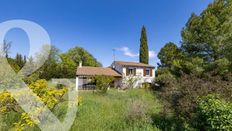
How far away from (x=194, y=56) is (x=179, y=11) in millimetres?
5554

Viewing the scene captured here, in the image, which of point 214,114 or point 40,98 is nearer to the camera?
point 214,114

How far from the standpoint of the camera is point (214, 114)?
199 inches

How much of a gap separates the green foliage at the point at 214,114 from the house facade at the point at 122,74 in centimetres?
2151

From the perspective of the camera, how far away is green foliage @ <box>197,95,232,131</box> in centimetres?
480

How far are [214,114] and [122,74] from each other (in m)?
25.1

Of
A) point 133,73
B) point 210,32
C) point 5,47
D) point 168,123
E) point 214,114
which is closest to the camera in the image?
point 214,114

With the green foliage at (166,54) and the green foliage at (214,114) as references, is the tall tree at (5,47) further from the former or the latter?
the green foliage at (214,114)

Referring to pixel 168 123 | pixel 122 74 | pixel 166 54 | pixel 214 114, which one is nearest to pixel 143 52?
pixel 122 74

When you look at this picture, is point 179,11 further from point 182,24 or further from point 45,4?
point 45,4

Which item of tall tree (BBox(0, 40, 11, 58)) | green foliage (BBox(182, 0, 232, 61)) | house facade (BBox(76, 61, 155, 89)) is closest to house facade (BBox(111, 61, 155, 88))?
house facade (BBox(76, 61, 155, 89))

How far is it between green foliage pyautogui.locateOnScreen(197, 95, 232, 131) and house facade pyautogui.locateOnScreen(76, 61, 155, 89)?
21.5 m

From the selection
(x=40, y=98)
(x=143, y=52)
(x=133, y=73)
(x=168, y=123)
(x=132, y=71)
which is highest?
(x=143, y=52)

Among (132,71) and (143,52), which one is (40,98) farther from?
(143,52)

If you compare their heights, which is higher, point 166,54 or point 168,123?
point 166,54
